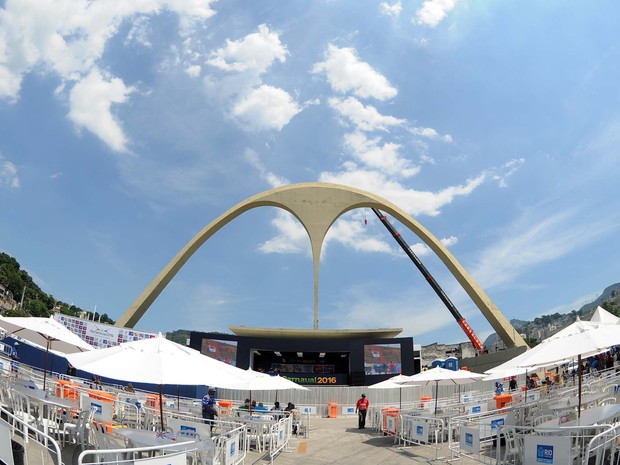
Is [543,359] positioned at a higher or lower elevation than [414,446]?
higher

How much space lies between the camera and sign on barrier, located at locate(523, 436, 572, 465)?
658cm

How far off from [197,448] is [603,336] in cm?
743

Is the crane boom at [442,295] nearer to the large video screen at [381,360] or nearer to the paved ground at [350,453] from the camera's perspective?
the large video screen at [381,360]

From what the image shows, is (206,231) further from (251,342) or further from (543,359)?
(543,359)

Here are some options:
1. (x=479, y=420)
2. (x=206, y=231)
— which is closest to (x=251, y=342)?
(x=206, y=231)

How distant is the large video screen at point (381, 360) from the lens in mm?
32500

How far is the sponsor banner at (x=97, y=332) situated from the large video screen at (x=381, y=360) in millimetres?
14905

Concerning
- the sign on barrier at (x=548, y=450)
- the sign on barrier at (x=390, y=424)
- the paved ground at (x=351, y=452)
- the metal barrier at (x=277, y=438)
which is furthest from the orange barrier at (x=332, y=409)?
the sign on barrier at (x=548, y=450)

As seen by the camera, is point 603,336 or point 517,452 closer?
point 517,452

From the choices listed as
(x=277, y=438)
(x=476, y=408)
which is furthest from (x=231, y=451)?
(x=476, y=408)

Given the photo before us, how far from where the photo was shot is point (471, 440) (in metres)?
9.01

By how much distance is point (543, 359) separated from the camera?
8.41m

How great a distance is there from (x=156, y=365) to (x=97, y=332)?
2048cm

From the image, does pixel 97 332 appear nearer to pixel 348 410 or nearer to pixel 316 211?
pixel 348 410
